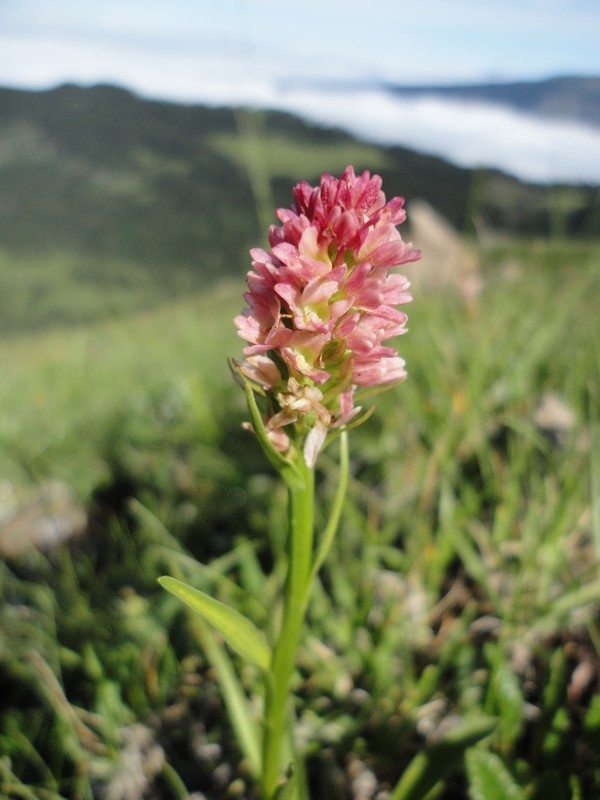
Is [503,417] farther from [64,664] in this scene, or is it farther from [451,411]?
[64,664]

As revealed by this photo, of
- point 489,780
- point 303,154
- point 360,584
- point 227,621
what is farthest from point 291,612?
point 303,154

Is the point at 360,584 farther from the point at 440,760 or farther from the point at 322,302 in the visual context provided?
the point at 322,302

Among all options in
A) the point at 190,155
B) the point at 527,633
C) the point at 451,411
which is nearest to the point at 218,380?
the point at 451,411

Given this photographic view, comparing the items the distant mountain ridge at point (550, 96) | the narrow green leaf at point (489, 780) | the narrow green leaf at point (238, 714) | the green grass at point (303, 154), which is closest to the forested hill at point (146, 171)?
the green grass at point (303, 154)

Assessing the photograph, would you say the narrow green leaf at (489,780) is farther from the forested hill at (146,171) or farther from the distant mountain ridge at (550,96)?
the forested hill at (146,171)

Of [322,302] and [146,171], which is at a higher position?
[146,171]

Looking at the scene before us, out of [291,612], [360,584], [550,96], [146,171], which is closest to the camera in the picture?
[291,612]

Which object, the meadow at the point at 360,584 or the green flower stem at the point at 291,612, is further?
the meadow at the point at 360,584
